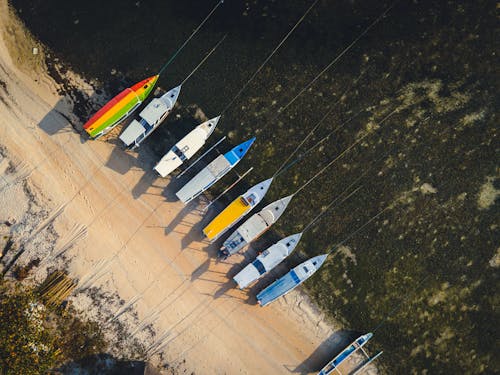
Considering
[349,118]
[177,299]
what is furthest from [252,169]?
[177,299]

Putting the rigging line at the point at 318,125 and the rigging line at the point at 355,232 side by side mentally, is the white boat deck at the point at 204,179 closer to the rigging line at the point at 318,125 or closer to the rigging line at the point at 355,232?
the rigging line at the point at 318,125

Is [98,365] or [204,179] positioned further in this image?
[98,365]

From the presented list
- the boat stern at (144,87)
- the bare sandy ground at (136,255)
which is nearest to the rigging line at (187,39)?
the boat stern at (144,87)

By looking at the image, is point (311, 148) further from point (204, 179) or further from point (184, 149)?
point (184, 149)

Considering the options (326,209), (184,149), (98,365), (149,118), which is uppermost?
(149,118)

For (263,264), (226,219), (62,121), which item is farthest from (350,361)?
(62,121)
